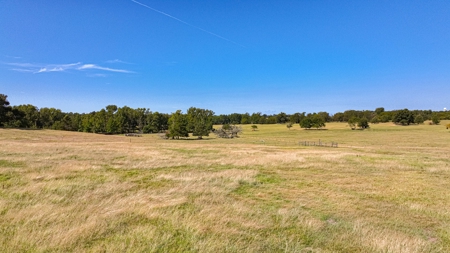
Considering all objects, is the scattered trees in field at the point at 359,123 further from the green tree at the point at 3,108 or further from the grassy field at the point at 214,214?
the green tree at the point at 3,108

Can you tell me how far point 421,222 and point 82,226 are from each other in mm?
10302

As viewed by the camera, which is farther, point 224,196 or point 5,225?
point 224,196

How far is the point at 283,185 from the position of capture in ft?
42.6

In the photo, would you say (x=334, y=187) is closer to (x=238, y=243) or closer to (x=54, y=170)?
(x=238, y=243)

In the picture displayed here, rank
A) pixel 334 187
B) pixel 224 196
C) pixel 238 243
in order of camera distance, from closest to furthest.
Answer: pixel 238 243 → pixel 224 196 → pixel 334 187

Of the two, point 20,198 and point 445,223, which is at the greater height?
point 20,198

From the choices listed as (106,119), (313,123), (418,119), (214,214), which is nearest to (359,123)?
(313,123)

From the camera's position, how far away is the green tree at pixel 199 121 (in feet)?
258

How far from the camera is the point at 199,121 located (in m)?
86.7

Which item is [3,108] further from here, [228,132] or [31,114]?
[228,132]

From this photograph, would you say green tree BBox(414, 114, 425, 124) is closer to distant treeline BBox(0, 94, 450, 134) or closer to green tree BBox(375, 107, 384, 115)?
distant treeline BBox(0, 94, 450, 134)

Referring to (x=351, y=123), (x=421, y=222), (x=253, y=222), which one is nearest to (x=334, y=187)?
(x=421, y=222)

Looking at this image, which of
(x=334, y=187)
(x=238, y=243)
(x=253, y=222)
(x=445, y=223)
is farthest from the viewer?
(x=334, y=187)

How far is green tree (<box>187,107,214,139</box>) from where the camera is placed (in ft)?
A: 258
